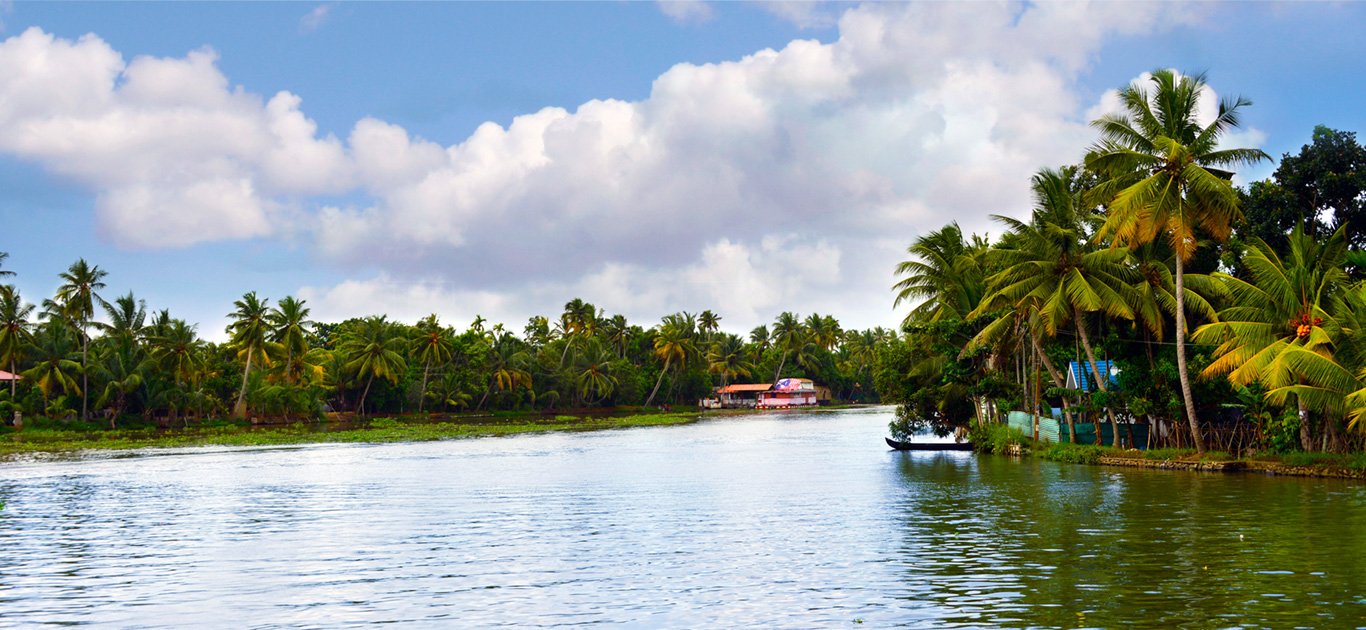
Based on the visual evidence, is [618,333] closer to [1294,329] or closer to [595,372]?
[595,372]

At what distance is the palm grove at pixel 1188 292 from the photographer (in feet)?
110

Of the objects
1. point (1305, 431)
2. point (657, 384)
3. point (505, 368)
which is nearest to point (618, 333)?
point (657, 384)

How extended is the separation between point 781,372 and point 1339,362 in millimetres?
155432

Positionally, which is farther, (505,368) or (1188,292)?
(505,368)

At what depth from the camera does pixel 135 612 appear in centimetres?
1761

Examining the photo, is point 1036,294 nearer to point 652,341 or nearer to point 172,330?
point 172,330

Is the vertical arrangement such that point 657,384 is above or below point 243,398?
above

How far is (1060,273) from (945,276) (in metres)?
13.6

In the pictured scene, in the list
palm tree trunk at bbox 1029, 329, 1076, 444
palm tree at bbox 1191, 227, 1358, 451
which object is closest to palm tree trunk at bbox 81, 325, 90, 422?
palm tree trunk at bbox 1029, 329, 1076, 444

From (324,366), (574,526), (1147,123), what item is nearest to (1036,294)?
(1147,123)

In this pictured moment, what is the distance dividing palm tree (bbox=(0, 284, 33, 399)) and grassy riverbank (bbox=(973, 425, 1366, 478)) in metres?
73.5

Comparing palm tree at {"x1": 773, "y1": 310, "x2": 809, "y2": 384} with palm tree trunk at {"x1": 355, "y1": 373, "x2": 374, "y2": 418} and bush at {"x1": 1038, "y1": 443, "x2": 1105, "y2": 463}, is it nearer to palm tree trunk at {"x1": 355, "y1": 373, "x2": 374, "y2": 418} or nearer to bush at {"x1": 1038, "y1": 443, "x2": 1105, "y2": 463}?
palm tree trunk at {"x1": 355, "y1": 373, "x2": 374, "y2": 418}

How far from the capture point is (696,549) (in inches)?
931

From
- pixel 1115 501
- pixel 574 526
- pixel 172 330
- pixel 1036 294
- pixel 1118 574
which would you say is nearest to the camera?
pixel 1118 574
